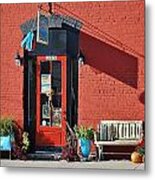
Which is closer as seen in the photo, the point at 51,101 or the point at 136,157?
the point at 136,157

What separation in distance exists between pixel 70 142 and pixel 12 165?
351 mm

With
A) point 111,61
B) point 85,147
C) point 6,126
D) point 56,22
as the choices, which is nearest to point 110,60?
point 111,61

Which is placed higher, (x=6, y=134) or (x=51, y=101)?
(x=51, y=101)

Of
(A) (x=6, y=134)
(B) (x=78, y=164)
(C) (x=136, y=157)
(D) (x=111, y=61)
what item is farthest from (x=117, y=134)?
(A) (x=6, y=134)

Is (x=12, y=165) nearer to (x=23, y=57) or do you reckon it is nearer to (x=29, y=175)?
(x=29, y=175)

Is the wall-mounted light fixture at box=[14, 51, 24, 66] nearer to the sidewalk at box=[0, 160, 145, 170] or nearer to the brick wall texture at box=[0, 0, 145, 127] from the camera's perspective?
the brick wall texture at box=[0, 0, 145, 127]

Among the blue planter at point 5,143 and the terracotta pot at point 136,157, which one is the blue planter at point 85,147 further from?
the blue planter at point 5,143

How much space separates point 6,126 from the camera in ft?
10.0

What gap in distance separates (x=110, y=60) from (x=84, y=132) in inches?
16.5

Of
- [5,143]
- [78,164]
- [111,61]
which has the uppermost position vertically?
[111,61]

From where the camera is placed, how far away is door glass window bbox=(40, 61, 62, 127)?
3023 millimetres

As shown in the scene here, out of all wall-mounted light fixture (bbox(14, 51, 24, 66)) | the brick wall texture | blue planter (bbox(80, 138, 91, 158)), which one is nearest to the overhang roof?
the brick wall texture

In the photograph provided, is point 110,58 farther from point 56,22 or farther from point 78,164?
point 78,164

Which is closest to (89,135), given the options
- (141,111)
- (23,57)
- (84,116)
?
(84,116)
